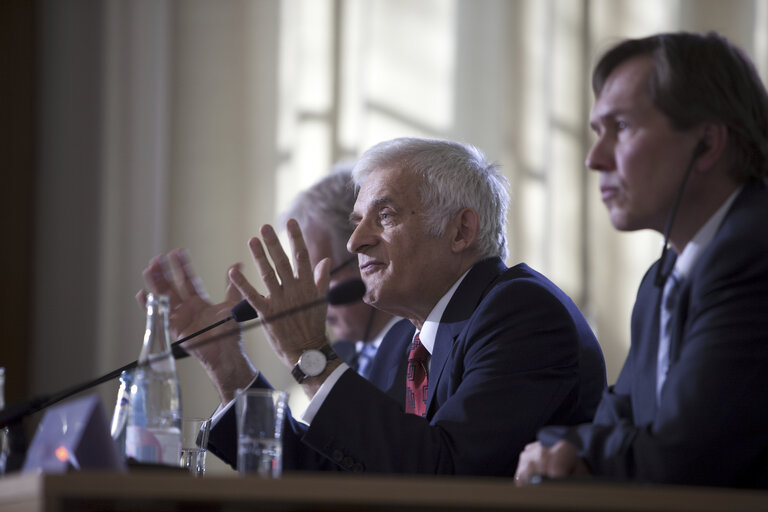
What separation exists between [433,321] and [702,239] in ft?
2.82

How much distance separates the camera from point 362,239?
2.32m

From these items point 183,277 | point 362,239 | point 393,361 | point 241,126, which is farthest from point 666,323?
point 241,126

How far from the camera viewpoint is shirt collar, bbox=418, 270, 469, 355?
2.25m

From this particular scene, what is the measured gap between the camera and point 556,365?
1.94 metres

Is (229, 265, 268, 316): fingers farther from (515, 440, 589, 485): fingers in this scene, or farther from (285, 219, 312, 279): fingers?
(515, 440, 589, 485): fingers

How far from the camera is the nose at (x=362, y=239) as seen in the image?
2.32 m

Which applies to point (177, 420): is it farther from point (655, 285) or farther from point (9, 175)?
point (9, 175)

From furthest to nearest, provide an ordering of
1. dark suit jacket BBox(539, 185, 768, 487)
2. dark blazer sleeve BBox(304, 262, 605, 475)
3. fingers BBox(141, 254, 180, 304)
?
1. fingers BBox(141, 254, 180, 304)
2. dark blazer sleeve BBox(304, 262, 605, 475)
3. dark suit jacket BBox(539, 185, 768, 487)

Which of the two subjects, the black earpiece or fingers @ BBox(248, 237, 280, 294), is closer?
the black earpiece

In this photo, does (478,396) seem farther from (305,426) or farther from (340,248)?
(340,248)

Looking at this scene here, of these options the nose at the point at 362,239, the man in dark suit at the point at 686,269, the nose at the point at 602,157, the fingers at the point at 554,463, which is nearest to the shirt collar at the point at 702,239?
the man in dark suit at the point at 686,269

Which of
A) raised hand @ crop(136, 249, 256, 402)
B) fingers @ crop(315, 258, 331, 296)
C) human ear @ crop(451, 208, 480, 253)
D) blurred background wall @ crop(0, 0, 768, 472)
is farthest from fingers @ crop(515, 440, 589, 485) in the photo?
blurred background wall @ crop(0, 0, 768, 472)

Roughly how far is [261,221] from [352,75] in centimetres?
77

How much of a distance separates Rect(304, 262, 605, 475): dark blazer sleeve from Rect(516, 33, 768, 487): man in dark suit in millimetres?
256
